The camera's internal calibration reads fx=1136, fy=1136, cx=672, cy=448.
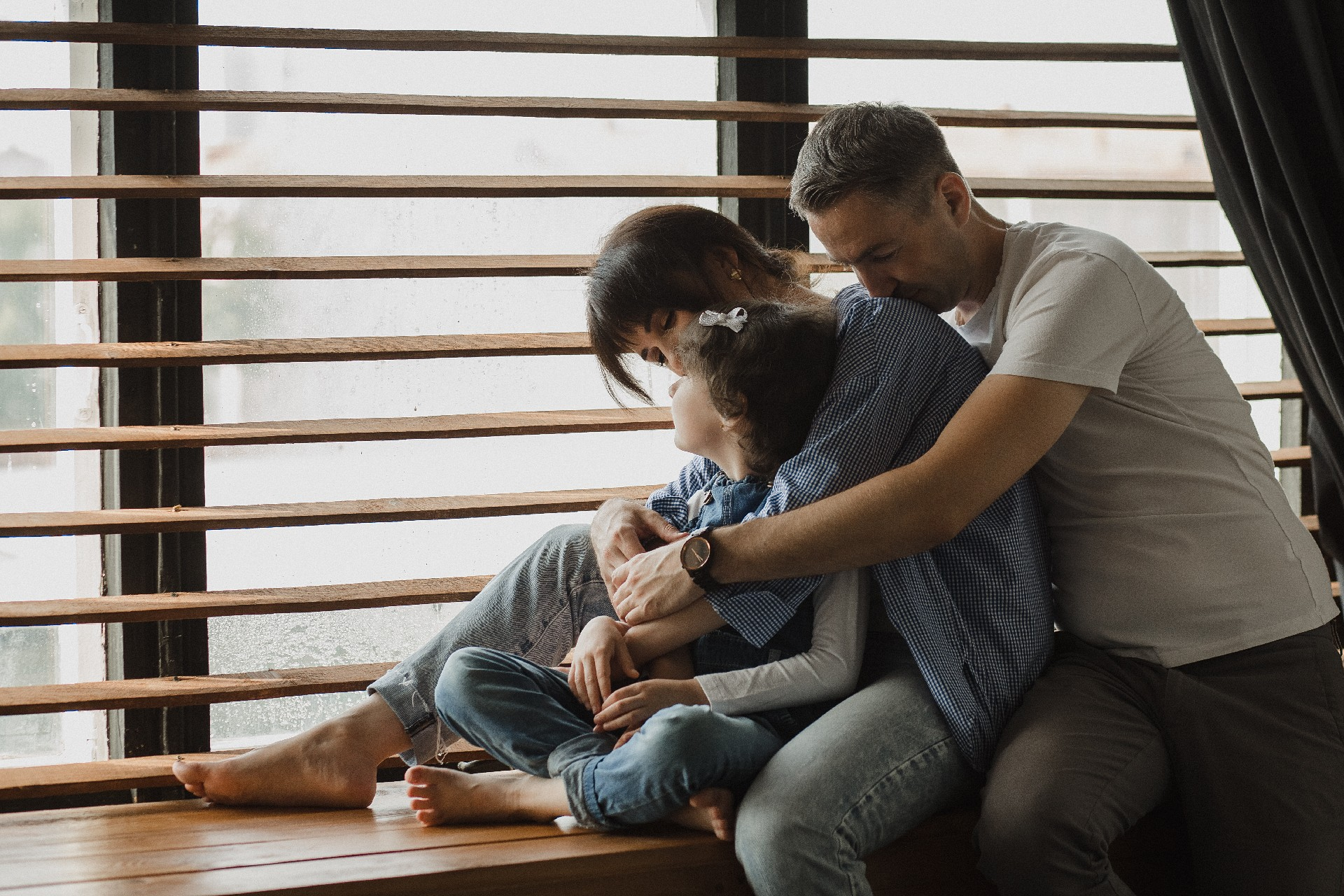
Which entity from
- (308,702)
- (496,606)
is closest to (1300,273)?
(496,606)

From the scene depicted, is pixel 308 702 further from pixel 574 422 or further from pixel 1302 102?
pixel 1302 102

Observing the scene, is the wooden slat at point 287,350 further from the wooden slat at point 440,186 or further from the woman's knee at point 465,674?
the woman's knee at point 465,674

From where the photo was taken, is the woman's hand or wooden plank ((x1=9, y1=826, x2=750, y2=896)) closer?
wooden plank ((x1=9, y1=826, x2=750, y2=896))

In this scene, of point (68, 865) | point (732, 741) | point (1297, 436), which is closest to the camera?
point (732, 741)

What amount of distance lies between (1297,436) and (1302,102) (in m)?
1.05

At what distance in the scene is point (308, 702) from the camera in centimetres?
237

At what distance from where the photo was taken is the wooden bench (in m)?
1.49

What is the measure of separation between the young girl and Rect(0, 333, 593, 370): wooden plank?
57 cm

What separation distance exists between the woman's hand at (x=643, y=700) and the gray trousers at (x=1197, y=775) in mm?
422

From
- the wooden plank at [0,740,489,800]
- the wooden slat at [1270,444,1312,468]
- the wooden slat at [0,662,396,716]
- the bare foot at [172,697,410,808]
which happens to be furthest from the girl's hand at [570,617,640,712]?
the wooden slat at [1270,444,1312,468]

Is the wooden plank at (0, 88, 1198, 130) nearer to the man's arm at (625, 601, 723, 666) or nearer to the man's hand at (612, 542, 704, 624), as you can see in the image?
the man's hand at (612, 542, 704, 624)

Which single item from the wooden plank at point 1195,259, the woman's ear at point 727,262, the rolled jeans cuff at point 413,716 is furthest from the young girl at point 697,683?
the wooden plank at point 1195,259

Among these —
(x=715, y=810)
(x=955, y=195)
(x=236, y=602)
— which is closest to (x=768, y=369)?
(x=955, y=195)

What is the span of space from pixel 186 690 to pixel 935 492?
141 cm
